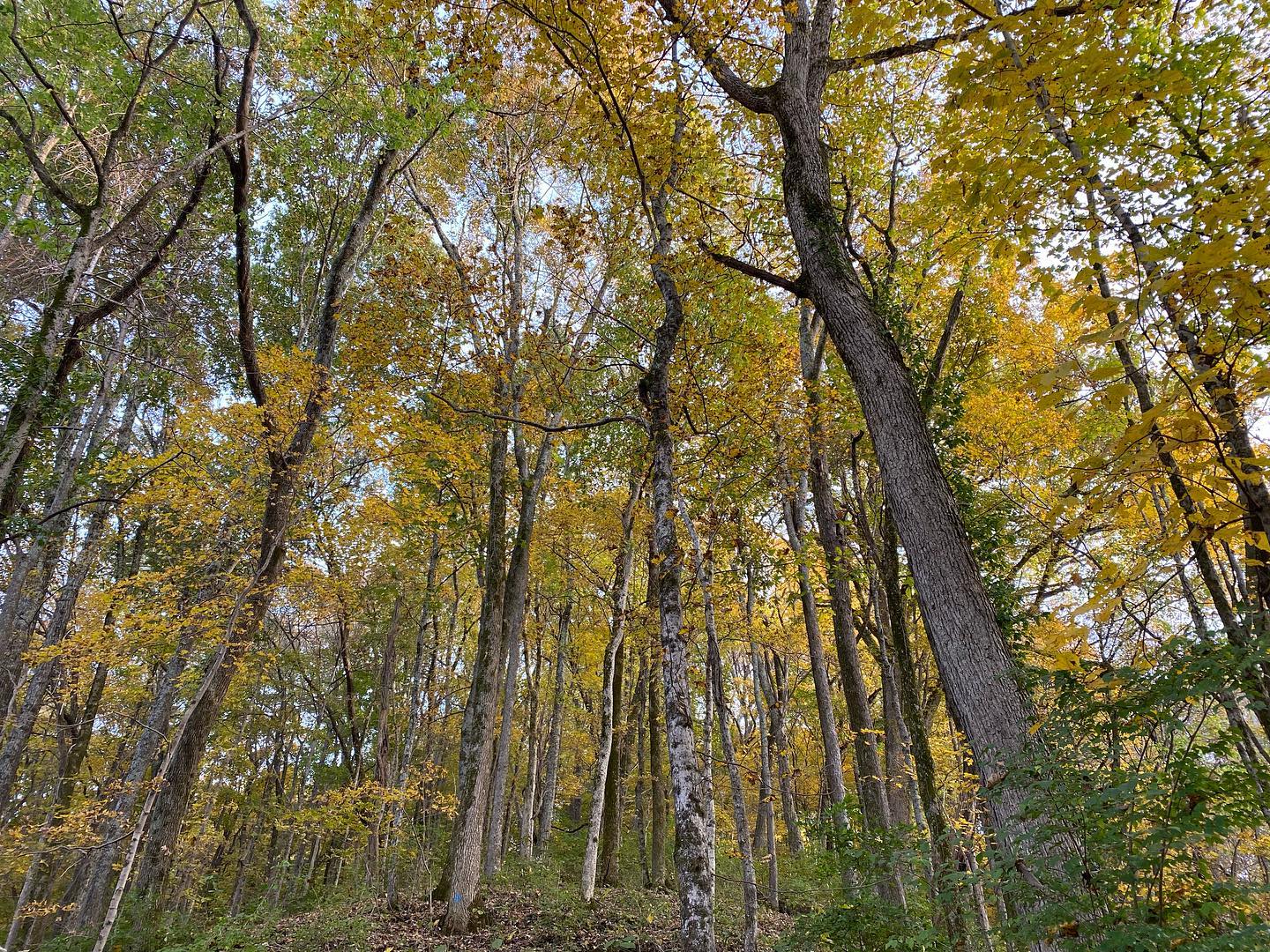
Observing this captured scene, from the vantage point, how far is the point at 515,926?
25.9ft

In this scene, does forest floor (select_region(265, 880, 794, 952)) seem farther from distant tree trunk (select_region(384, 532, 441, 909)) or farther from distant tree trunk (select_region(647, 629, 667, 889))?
distant tree trunk (select_region(647, 629, 667, 889))

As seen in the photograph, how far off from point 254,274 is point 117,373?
357 cm

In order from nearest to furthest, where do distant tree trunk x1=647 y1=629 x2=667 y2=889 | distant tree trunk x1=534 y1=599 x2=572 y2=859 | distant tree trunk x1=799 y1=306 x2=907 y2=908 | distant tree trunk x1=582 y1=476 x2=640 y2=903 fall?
distant tree trunk x1=799 y1=306 x2=907 y2=908 → distant tree trunk x1=582 y1=476 x2=640 y2=903 → distant tree trunk x1=647 y1=629 x2=667 y2=889 → distant tree trunk x1=534 y1=599 x2=572 y2=859

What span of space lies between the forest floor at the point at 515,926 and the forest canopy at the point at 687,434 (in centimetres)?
13

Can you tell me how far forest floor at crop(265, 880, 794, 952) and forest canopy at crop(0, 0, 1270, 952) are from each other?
0.44ft

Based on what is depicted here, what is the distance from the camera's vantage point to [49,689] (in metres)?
12.3

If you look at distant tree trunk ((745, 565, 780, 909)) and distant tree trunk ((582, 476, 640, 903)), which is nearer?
distant tree trunk ((745, 565, 780, 909))

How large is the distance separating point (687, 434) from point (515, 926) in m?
7.10

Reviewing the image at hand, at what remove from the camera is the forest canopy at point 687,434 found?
248cm

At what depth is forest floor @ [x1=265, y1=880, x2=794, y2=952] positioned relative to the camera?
6988 millimetres

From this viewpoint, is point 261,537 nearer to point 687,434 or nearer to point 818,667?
point 687,434

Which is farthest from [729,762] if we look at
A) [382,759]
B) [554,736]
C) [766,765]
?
[554,736]

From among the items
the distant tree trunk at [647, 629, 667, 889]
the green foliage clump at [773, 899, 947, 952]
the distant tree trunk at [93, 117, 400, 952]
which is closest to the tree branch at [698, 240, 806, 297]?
the green foliage clump at [773, 899, 947, 952]

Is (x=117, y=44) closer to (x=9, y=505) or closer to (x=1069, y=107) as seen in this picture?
(x=9, y=505)
